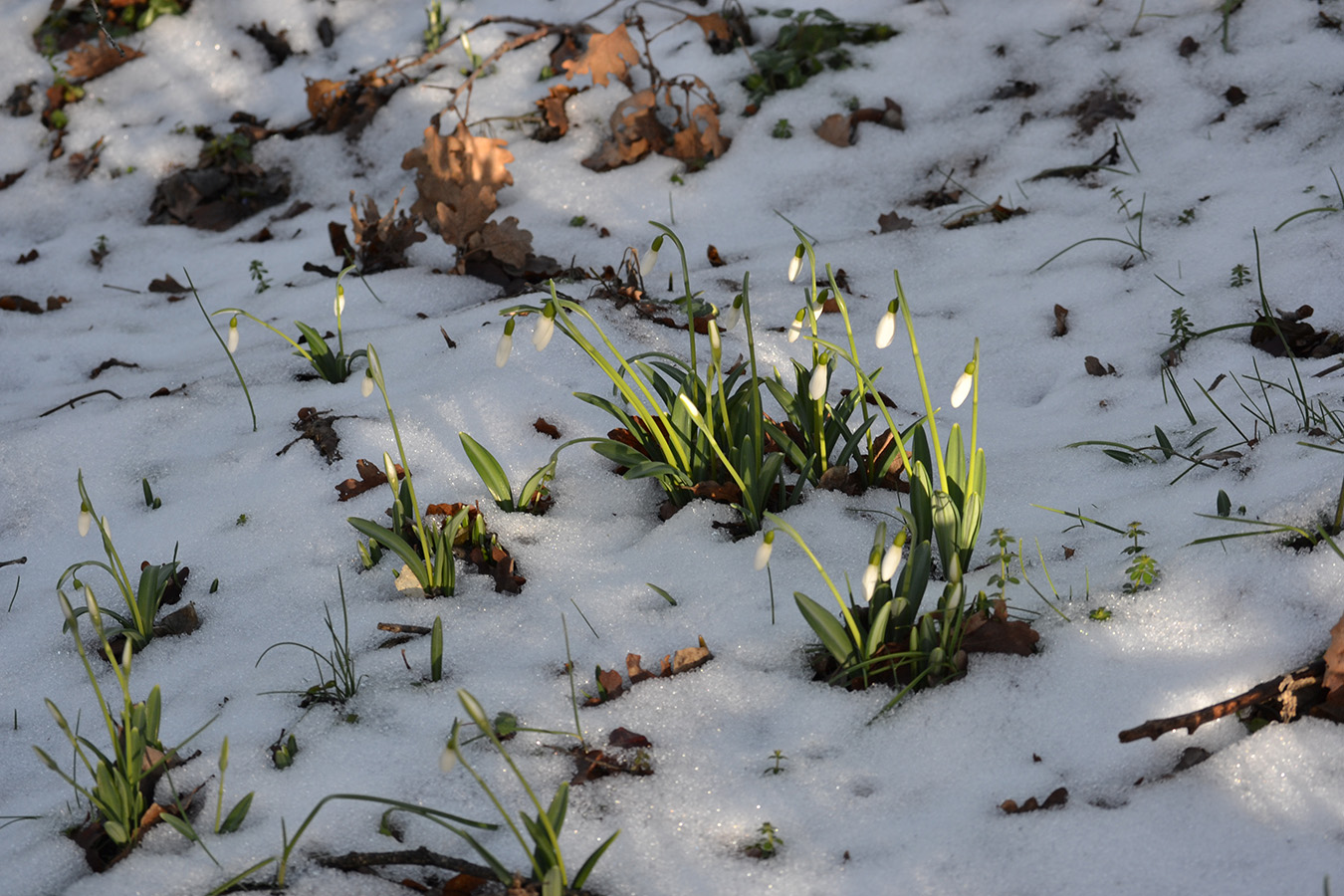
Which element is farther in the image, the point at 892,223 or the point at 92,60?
the point at 92,60

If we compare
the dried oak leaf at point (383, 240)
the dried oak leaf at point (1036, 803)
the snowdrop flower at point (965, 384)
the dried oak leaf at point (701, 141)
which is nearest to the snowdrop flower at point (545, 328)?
the snowdrop flower at point (965, 384)

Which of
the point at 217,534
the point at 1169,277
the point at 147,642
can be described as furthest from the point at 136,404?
the point at 1169,277

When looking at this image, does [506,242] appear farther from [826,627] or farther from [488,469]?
[826,627]

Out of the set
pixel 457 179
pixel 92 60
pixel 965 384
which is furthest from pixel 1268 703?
pixel 92 60

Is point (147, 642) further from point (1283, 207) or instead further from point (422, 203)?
point (1283, 207)

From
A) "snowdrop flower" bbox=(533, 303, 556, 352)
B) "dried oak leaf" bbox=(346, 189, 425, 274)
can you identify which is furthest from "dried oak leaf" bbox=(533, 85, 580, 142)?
"snowdrop flower" bbox=(533, 303, 556, 352)

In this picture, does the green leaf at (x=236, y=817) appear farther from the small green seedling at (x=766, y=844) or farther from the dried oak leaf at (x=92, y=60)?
the dried oak leaf at (x=92, y=60)

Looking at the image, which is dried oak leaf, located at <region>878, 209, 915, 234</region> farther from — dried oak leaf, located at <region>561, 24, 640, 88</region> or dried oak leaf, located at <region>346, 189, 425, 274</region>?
dried oak leaf, located at <region>346, 189, 425, 274</region>
